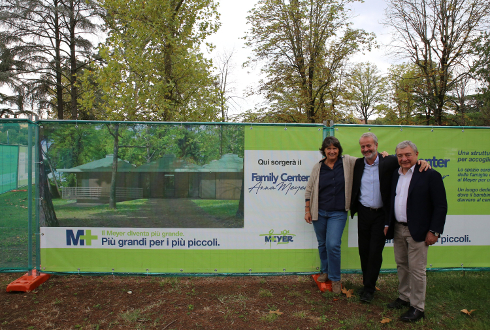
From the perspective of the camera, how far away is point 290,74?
736 inches

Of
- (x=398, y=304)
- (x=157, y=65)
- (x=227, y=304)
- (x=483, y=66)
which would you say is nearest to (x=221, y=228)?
(x=227, y=304)

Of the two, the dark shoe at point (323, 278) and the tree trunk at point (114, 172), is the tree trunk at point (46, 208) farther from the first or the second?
the dark shoe at point (323, 278)

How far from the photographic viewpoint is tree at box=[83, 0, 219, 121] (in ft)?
28.4

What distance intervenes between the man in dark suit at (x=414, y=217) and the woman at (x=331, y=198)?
1.89 feet

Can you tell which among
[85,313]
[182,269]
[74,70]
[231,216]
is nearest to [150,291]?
[182,269]

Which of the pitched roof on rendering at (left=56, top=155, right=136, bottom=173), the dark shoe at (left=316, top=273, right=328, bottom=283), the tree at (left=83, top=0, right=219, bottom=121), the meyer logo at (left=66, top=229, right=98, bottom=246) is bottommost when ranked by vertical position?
the dark shoe at (left=316, top=273, right=328, bottom=283)

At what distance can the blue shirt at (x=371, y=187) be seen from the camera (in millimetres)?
3943

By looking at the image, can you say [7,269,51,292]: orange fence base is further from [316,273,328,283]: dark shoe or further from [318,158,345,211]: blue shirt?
[318,158,345,211]: blue shirt

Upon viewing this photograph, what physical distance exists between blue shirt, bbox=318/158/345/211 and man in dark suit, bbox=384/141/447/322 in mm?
613

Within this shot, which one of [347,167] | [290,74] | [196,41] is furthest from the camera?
[290,74]

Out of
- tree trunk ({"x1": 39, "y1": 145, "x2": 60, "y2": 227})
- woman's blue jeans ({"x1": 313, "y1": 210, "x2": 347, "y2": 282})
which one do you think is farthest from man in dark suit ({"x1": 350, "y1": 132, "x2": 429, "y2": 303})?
tree trunk ({"x1": 39, "y1": 145, "x2": 60, "y2": 227})

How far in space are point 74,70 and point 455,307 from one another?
76.8 ft

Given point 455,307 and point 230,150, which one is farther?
point 230,150

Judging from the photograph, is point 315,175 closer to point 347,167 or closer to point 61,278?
point 347,167
